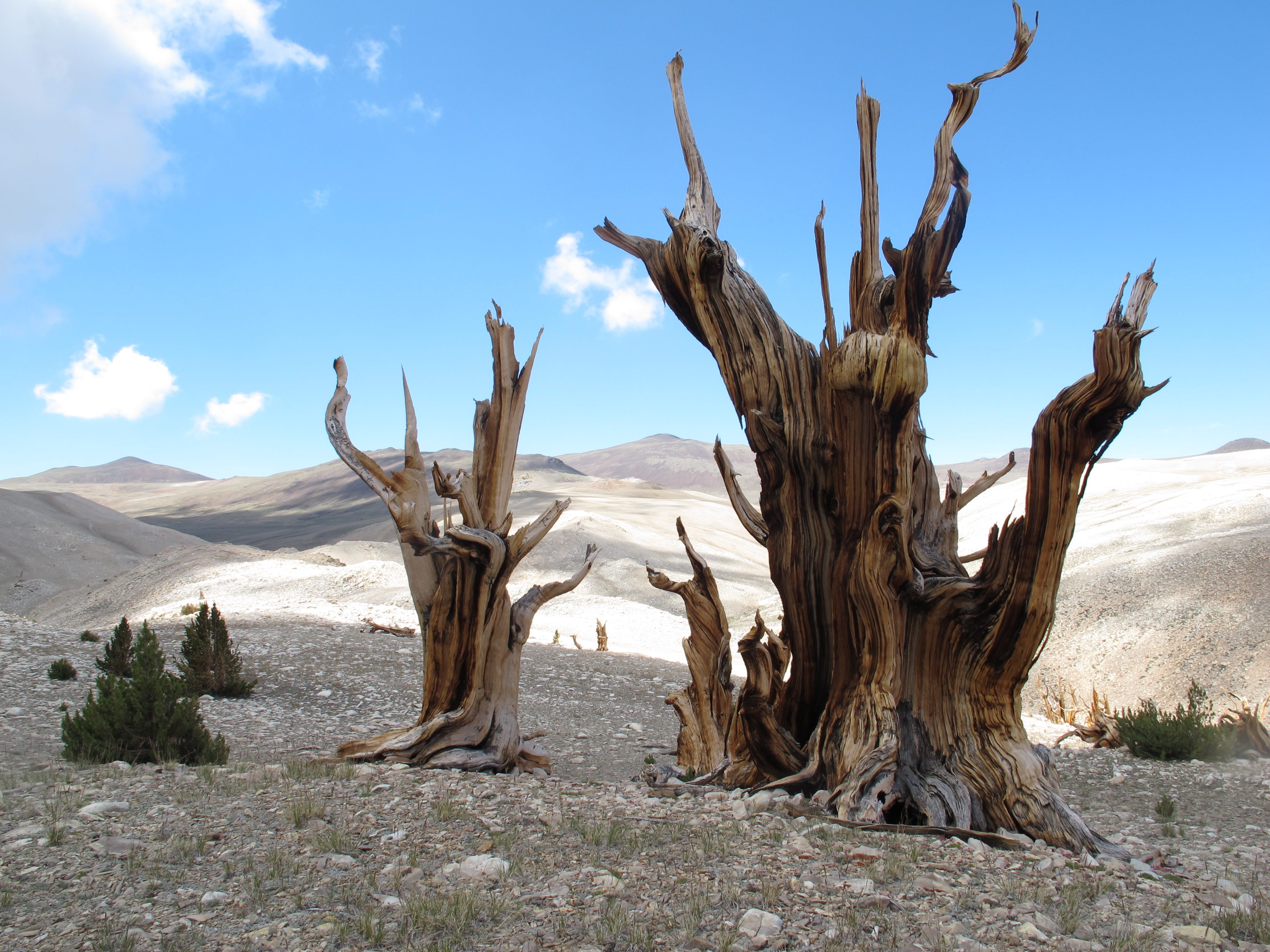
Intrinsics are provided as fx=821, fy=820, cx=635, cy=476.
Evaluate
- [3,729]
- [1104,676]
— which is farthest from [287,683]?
[1104,676]

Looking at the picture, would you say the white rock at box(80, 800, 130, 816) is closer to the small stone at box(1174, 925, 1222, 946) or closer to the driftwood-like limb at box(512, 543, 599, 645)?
the driftwood-like limb at box(512, 543, 599, 645)

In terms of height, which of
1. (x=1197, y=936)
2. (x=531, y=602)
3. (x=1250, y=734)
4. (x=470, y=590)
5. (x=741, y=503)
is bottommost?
(x=1250, y=734)

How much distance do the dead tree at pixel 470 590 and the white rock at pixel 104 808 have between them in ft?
6.78

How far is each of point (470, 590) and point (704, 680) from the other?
261cm

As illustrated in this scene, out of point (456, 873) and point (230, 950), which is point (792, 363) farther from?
point (230, 950)


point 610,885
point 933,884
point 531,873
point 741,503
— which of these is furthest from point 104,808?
point 741,503

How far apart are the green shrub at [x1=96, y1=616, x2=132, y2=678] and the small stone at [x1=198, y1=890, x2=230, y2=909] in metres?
7.08

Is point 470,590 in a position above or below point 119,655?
above

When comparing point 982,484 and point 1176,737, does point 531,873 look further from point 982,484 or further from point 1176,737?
point 1176,737

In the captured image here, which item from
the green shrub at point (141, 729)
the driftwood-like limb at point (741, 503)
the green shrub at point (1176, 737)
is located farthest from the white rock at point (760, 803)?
the green shrub at point (1176, 737)

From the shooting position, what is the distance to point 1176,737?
8.45 m

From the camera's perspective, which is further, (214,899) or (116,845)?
(116,845)

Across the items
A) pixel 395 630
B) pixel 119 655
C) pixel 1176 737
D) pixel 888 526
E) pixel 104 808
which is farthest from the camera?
pixel 395 630

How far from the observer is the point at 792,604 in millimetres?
5613
